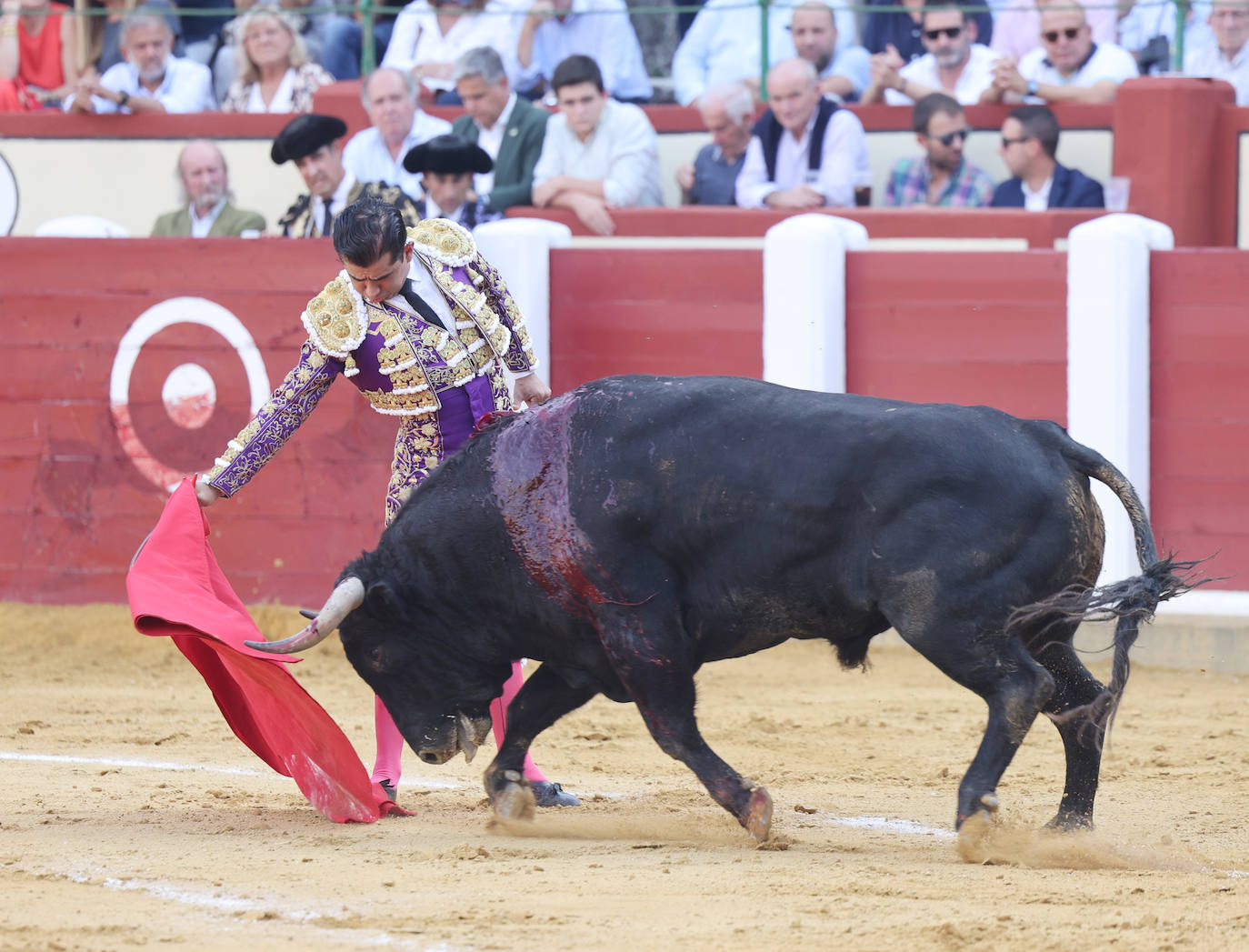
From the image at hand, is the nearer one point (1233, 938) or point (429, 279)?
point (1233, 938)

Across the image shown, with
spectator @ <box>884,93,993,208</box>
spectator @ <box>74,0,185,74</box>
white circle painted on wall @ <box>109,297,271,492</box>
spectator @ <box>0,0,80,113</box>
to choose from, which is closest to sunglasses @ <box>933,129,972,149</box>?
spectator @ <box>884,93,993,208</box>

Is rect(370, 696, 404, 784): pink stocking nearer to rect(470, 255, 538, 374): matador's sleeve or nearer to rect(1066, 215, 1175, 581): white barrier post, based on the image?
rect(470, 255, 538, 374): matador's sleeve

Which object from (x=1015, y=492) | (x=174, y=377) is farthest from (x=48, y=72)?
(x=1015, y=492)

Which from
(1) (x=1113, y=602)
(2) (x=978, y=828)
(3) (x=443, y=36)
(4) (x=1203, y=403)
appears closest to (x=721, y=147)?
(3) (x=443, y=36)

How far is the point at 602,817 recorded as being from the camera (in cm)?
395

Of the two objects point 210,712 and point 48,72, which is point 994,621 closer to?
point 210,712

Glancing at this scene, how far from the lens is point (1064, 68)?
7.22 meters

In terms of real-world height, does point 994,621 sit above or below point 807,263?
below

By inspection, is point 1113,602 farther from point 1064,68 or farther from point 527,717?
point 1064,68

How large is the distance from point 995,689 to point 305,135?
401 cm

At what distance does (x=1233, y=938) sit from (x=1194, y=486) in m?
3.27

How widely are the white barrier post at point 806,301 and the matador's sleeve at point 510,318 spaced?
2.10m

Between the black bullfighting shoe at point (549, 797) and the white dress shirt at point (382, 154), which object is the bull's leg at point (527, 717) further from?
the white dress shirt at point (382, 154)

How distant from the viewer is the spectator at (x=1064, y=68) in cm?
704
